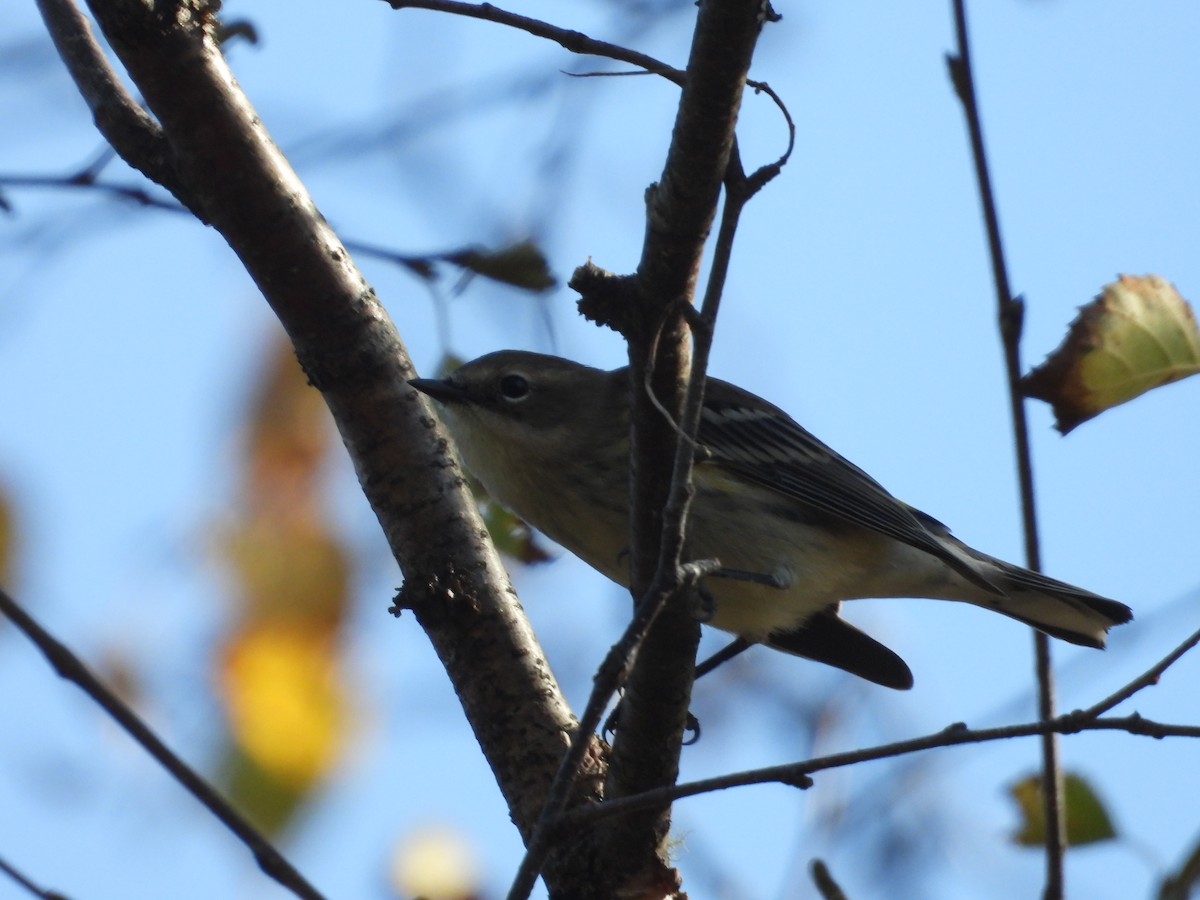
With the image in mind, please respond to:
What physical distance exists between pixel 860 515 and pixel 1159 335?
2.61 meters

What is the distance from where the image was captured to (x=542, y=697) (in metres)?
3.74

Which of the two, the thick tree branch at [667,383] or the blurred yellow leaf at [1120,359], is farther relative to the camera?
the blurred yellow leaf at [1120,359]

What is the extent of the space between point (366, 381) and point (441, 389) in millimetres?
654

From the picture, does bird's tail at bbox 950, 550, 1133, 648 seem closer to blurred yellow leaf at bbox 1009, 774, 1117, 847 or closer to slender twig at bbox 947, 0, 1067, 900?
blurred yellow leaf at bbox 1009, 774, 1117, 847

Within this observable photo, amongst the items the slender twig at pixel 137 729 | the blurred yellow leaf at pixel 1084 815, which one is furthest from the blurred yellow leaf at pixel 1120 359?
the slender twig at pixel 137 729

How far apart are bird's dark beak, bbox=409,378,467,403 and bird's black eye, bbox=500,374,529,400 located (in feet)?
0.88

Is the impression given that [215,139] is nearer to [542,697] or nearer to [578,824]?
[542,697]

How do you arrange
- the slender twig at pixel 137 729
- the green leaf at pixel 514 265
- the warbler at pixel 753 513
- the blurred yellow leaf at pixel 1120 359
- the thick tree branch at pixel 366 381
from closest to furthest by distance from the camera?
the slender twig at pixel 137 729, the blurred yellow leaf at pixel 1120 359, the thick tree branch at pixel 366 381, the green leaf at pixel 514 265, the warbler at pixel 753 513

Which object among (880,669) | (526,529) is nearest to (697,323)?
(526,529)

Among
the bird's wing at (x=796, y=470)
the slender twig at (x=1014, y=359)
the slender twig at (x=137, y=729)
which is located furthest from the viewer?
the bird's wing at (x=796, y=470)

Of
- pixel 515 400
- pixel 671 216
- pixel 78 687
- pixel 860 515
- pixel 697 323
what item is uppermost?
pixel 515 400

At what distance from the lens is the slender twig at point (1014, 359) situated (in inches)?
79.8

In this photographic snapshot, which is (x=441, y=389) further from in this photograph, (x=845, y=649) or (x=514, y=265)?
(x=845, y=649)

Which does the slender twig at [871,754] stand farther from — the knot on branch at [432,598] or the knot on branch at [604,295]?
the knot on branch at [432,598]
